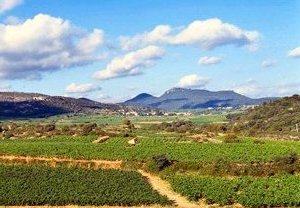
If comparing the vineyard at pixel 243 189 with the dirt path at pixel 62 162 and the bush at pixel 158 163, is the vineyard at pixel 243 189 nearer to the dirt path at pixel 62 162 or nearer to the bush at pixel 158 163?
the bush at pixel 158 163

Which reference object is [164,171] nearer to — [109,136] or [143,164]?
[143,164]

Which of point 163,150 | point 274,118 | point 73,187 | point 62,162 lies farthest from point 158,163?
point 274,118

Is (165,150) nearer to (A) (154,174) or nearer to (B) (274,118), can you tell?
(A) (154,174)

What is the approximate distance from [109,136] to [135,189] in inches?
2041

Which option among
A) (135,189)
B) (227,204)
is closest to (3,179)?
(135,189)

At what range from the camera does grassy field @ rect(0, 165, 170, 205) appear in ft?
189

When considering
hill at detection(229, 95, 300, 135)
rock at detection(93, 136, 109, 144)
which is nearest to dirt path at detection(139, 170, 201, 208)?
rock at detection(93, 136, 109, 144)

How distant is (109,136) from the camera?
11356 cm

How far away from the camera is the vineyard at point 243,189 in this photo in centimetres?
5667

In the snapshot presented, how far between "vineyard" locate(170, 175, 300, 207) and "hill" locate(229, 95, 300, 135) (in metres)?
62.0

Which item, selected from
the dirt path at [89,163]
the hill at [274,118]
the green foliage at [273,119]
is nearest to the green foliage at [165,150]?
the dirt path at [89,163]

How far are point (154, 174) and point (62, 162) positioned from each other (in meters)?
15.3

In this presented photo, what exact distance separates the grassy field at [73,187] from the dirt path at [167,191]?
3.80ft

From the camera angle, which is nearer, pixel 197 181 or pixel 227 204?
pixel 227 204
